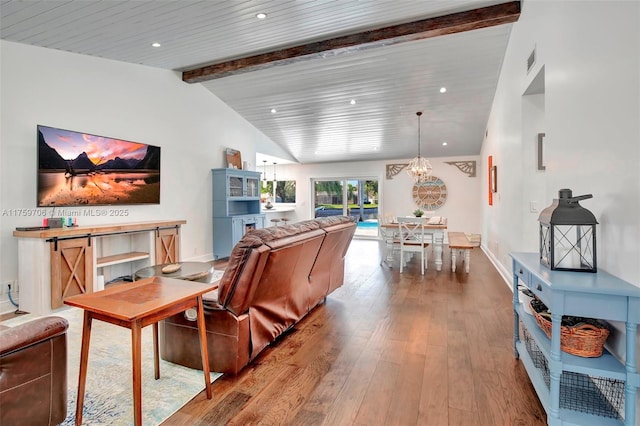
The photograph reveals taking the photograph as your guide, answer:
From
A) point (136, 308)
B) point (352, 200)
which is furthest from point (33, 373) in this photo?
point (352, 200)

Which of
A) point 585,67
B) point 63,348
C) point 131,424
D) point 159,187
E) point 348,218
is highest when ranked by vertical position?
point 585,67

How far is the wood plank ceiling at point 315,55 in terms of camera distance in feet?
11.1

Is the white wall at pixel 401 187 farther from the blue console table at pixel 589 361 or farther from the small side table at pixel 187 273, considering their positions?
the blue console table at pixel 589 361

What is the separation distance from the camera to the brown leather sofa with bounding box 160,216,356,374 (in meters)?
2.03

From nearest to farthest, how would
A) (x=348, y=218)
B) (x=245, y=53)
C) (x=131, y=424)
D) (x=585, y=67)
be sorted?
(x=131, y=424) → (x=585, y=67) → (x=348, y=218) → (x=245, y=53)

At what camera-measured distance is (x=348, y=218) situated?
3.58m

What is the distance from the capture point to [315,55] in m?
4.62

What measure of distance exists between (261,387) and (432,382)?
1111mm

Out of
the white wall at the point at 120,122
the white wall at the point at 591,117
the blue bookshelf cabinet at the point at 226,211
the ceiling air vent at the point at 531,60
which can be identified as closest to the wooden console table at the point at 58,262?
the white wall at the point at 120,122

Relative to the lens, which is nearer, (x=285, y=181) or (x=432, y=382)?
(x=432, y=382)

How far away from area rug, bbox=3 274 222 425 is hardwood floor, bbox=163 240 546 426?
0.14 meters

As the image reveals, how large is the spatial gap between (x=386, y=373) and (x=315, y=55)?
4249 millimetres

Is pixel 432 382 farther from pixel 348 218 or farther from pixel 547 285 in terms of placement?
pixel 348 218

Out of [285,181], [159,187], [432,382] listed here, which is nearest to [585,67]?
[432,382]
